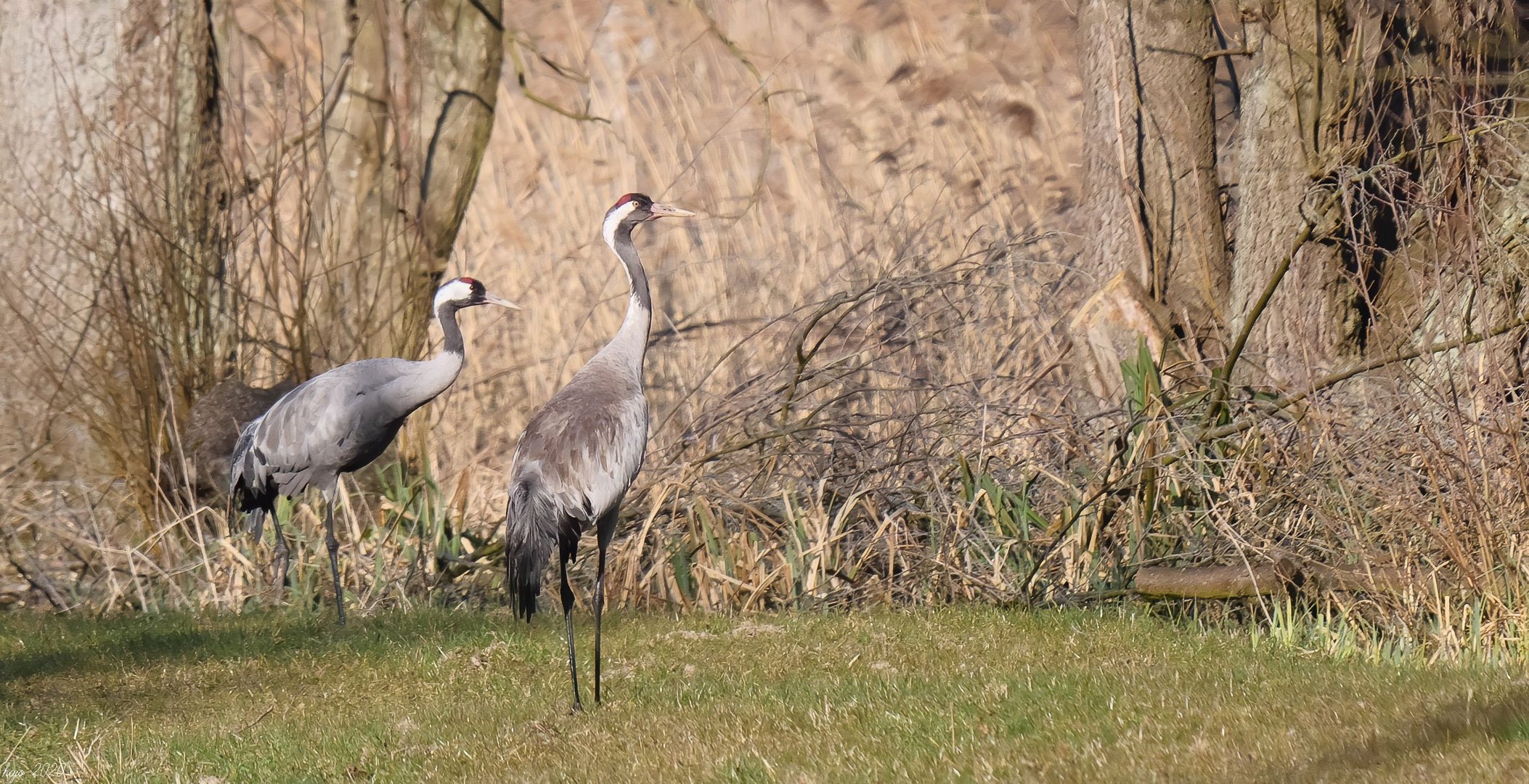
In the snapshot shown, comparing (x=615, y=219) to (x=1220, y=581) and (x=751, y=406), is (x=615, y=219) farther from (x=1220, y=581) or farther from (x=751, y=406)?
(x=1220, y=581)

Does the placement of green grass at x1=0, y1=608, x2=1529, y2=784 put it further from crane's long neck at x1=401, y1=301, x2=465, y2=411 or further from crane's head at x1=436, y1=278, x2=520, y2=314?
crane's head at x1=436, y1=278, x2=520, y2=314

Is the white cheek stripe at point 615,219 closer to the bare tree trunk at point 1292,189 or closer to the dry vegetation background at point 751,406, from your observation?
the dry vegetation background at point 751,406

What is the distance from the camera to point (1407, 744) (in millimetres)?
4613

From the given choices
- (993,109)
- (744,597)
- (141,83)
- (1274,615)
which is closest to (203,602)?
(744,597)

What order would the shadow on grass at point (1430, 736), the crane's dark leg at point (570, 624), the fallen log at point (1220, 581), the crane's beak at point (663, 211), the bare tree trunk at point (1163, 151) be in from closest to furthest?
the shadow on grass at point (1430, 736), the crane's dark leg at point (570, 624), the fallen log at point (1220, 581), the crane's beak at point (663, 211), the bare tree trunk at point (1163, 151)

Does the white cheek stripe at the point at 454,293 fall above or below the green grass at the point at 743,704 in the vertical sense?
above

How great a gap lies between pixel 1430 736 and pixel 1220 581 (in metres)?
2.70

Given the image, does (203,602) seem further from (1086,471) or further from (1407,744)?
(1407,744)

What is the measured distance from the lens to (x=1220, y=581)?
24.2 feet

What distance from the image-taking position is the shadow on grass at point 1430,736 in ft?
14.5

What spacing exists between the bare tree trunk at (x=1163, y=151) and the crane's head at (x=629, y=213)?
10.3 ft

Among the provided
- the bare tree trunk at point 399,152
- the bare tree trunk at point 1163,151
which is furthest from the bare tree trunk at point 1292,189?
the bare tree trunk at point 399,152

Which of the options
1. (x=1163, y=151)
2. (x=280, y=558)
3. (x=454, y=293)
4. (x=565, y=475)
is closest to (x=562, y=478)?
(x=565, y=475)

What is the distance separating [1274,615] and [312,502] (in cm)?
591
